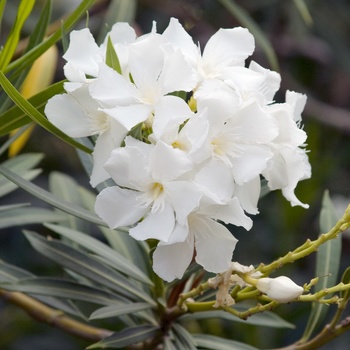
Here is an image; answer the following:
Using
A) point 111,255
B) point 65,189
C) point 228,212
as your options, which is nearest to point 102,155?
point 228,212

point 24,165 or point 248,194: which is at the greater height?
point 24,165

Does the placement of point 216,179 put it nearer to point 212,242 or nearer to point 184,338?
point 212,242

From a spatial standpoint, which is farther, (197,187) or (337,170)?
(337,170)

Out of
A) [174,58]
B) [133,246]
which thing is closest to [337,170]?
[133,246]

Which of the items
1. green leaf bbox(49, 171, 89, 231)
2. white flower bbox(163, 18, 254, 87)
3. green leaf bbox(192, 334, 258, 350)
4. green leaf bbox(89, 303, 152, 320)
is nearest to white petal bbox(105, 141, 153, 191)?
white flower bbox(163, 18, 254, 87)

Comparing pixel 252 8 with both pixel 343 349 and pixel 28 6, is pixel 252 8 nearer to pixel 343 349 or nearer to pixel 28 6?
pixel 343 349
